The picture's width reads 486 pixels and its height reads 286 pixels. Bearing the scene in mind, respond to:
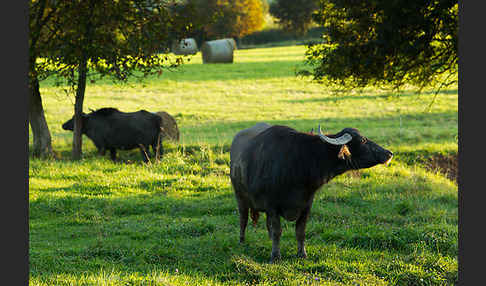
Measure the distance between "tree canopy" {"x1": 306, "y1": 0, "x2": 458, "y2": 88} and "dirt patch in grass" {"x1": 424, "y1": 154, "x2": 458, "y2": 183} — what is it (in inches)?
99.5

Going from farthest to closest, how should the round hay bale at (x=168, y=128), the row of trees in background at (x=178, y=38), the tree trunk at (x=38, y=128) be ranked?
the round hay bale at (x=168, y=128) < the tree trunk at (x=38, y=128) < the row of trees in background at (x=178, y=38)

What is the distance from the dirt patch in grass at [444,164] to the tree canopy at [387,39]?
2.53 m

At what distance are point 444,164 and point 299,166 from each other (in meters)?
10.3

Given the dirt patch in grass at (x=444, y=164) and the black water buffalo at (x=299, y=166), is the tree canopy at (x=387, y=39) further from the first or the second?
the black water buffalo at (x=299, y=166)

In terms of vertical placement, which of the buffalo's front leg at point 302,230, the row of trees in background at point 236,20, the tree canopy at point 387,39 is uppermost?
the row of trees in background at point 236,20

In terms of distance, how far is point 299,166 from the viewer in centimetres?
764

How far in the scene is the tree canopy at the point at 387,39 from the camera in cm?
1270

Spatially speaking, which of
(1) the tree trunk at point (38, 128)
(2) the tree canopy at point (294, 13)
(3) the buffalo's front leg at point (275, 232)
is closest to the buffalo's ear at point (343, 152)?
(3) the buffalo's front leg at point (275, 232)

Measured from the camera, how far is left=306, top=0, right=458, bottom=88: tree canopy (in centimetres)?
1270

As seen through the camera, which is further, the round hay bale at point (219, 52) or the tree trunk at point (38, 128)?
the round hay bale at point (219, 52)

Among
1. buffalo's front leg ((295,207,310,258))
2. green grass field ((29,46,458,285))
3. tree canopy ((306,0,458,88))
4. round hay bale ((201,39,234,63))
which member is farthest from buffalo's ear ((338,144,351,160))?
round hay bale ((201,39,234,63))

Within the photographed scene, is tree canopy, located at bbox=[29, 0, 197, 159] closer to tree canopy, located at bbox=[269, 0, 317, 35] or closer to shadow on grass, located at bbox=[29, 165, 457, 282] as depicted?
shadow on grass, located at bbox=[29, 165, 457, 282]

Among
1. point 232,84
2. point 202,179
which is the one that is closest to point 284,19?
point 232,84

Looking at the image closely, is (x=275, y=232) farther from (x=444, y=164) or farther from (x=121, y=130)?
(x=444, y=164)
